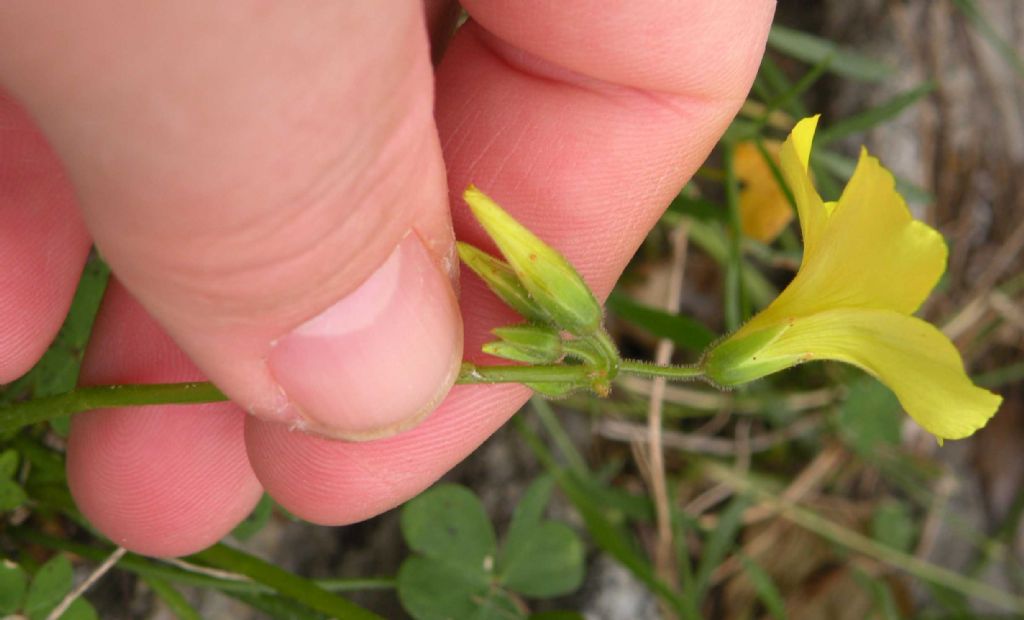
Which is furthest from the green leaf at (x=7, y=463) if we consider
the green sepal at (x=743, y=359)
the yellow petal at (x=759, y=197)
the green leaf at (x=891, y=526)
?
the green leaf at (x=891, y=526)

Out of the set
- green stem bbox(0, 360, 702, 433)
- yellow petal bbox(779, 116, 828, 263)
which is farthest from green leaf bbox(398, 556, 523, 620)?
yellow petal bbox(779, 116, 828, 263)

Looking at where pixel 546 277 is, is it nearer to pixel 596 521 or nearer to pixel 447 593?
pixel 447 593

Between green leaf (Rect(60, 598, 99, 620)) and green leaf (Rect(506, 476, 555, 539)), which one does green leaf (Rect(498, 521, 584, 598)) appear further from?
green leaf (Rect(60, 598, 99, 620))

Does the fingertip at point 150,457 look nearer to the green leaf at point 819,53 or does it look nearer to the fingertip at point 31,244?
the fingertip at point 31,244

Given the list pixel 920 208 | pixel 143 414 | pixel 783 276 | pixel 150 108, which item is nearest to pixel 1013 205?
pixel 920 208

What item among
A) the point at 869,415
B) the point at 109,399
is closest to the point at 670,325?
the point at 869,415
